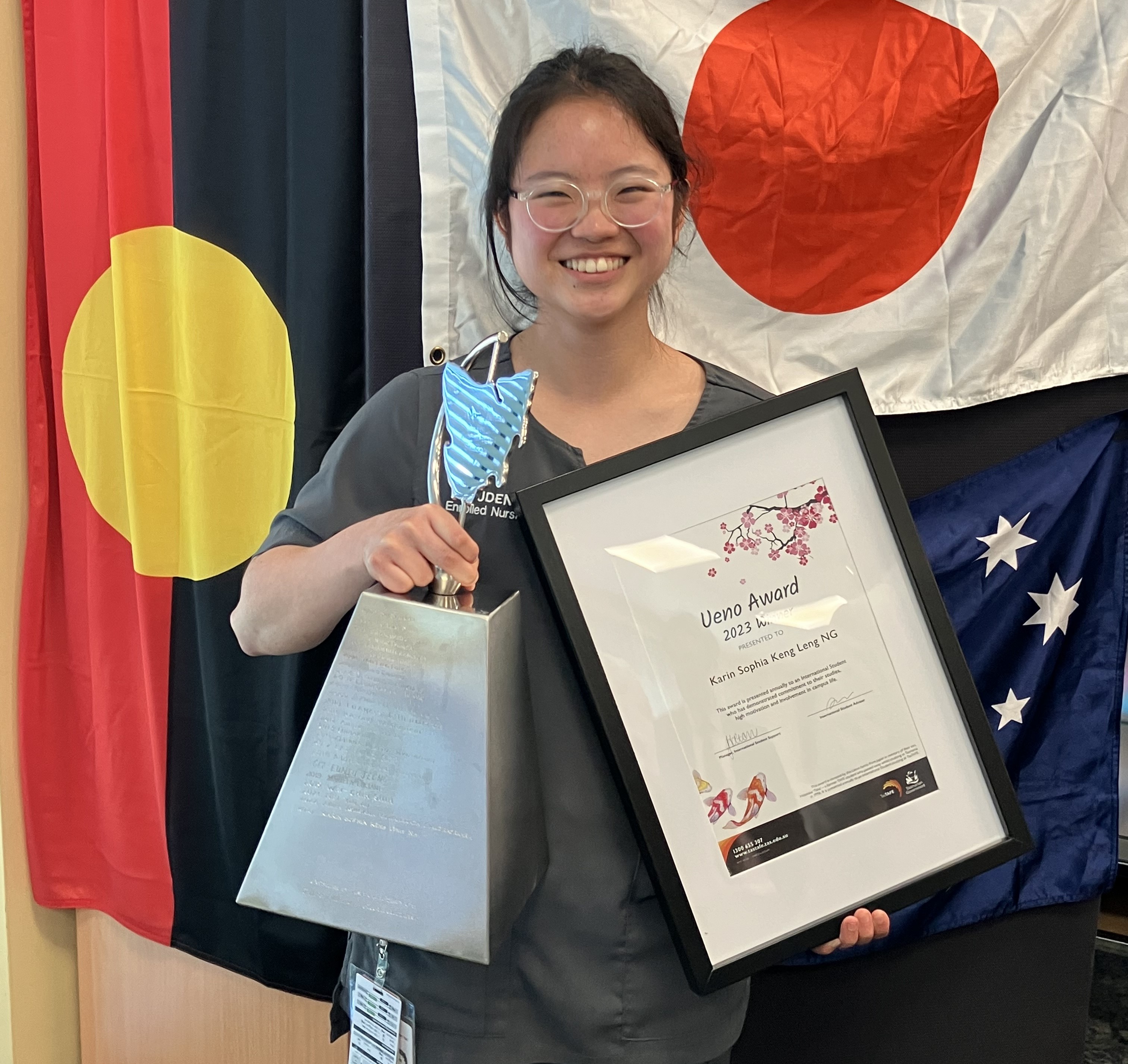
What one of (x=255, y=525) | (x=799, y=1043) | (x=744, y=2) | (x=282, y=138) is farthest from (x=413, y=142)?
(x=799, y=1043)

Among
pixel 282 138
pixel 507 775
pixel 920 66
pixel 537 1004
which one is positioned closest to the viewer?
pixel 507 775

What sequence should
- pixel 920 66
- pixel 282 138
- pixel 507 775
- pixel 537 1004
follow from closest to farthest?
1. pixel 507 775
2. pixel 537 1004
3. pixel 920 66
4. pixel 282 138

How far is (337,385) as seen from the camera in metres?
1.39

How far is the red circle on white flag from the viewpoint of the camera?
122cm

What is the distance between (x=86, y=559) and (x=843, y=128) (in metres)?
1.23

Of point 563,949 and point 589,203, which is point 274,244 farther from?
point 563,949

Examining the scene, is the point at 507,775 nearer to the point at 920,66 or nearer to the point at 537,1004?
the point at 537,1004

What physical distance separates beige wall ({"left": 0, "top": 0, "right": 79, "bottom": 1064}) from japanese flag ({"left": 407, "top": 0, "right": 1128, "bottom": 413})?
656 mm

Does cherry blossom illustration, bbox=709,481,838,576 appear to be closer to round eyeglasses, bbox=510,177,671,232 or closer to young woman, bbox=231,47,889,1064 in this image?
young woman, bbox=231,47,889,1064

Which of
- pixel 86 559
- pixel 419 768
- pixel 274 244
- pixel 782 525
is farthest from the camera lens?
pixel 86 559

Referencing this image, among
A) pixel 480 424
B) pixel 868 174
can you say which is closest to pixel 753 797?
pixel 480 424

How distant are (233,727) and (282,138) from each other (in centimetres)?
81

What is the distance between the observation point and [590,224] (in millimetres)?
901
